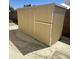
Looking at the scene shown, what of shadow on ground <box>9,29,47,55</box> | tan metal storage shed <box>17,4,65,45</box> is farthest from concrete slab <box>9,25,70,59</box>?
tan metal storage shed <box>17,4,65,45</box>

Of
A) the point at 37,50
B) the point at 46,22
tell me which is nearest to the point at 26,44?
the point at 37,50

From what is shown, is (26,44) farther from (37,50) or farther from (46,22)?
(46,22)

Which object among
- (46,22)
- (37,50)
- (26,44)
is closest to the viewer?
(37,50)

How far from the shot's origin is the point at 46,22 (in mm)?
1863

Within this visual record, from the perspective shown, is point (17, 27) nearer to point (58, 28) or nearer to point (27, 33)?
point (27, 33)

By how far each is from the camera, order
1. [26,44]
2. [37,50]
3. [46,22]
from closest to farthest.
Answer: [37,50] < [46,22] < [26,44]

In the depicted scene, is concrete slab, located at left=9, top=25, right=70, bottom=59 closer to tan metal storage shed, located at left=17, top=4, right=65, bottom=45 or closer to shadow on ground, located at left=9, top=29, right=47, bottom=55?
shadow on ground, located at left=9, top=29, right=47, bottom=55

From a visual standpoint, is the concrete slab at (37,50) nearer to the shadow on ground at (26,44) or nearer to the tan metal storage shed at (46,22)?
the shadow on ground at (26,44)

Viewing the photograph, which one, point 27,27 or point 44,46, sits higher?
point 27,27

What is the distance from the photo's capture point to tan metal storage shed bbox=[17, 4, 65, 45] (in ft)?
5.87

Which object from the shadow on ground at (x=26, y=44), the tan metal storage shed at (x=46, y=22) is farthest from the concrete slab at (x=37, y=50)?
the tan metal storage shed at (x=46, y=22)
